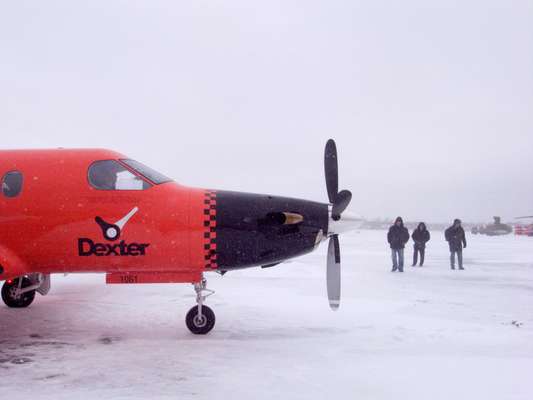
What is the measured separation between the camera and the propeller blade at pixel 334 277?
6512 mm

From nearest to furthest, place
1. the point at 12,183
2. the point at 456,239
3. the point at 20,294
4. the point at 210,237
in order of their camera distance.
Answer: the point at 210,237, the point at 12,183, the point at 20,294, the point at 456,239

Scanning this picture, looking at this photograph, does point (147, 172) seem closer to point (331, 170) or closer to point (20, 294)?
point (331, 170)

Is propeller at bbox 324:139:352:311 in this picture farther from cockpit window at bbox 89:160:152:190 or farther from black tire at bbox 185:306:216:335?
cockpit window at bbox 89:160:152:190

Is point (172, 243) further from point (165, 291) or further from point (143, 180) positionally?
point (165, 291)

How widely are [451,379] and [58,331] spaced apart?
5867 millimetres

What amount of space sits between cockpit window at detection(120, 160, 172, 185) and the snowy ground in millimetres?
2436

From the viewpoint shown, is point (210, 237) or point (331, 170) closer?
point (210, 237)

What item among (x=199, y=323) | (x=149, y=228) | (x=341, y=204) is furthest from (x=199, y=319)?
(x=341, y=204)

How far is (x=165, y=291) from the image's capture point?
10898 mm

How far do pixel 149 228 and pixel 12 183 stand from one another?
7.55 feet

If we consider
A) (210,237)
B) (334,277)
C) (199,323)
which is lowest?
(199,323)

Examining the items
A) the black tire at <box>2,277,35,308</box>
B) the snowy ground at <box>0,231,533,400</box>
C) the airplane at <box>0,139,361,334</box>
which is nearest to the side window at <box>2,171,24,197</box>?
the airplane at <box>0,139,361,334</box>

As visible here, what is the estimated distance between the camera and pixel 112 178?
675 centimetres

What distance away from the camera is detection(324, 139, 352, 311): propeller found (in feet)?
21.4
